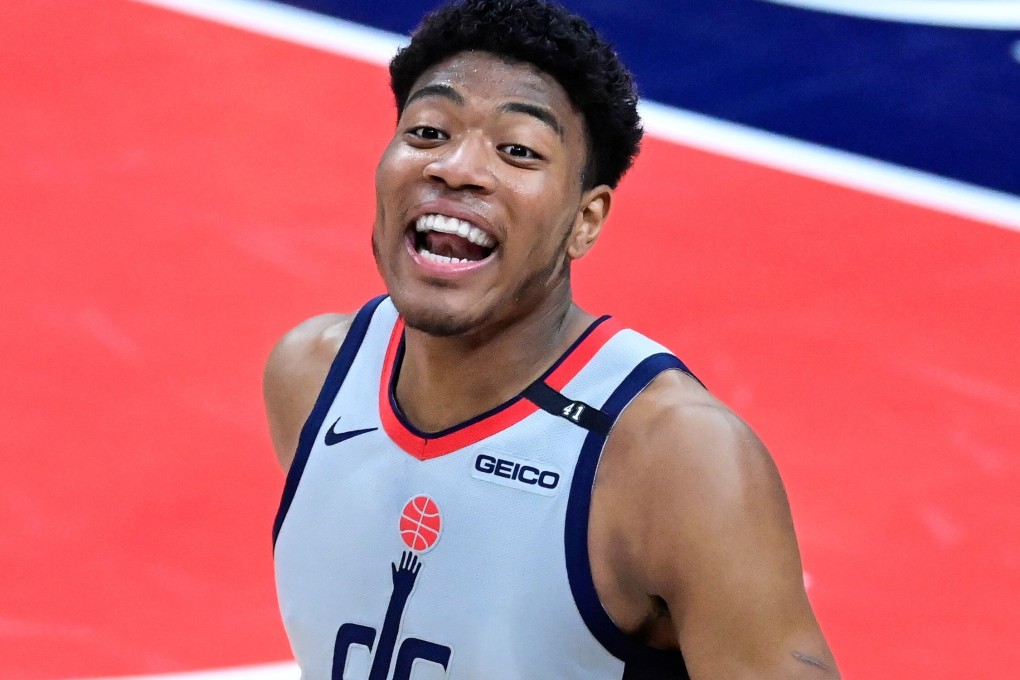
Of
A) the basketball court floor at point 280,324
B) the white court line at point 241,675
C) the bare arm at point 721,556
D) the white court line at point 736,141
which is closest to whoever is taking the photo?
the bare arm at point 721,556

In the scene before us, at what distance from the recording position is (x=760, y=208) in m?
6.24

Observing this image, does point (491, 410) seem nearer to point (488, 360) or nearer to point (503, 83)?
point (488, 360)

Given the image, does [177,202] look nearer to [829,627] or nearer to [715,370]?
[715,370]

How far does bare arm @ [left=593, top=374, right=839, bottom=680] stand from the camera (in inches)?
93.3

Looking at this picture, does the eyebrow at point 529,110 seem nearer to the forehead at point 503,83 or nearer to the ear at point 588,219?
the forehead at point 503,83

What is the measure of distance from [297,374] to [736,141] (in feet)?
12.7

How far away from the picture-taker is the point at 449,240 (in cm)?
266

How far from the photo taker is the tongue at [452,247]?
2658mm

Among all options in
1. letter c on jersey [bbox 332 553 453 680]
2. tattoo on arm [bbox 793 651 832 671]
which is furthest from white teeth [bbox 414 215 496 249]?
tattoo on arm [bbox 793 651 832 671]

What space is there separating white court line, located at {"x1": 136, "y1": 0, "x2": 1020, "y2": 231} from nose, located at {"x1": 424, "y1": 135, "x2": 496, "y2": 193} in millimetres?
3892

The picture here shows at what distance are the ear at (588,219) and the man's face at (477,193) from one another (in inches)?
1.7

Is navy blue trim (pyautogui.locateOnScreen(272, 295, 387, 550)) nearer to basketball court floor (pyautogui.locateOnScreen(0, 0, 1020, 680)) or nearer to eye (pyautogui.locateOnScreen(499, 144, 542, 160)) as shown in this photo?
eye (pyautogui.locateOnScreen(499, 144, 542, 160))

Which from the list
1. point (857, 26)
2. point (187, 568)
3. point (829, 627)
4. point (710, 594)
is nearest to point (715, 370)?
point (829, 627)

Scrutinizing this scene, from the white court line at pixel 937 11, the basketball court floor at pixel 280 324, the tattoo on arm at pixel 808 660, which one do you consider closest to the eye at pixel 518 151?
the tattoo on arm at pixel 808 660
